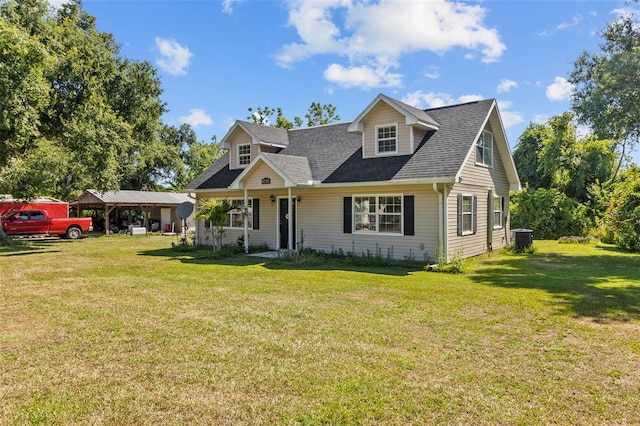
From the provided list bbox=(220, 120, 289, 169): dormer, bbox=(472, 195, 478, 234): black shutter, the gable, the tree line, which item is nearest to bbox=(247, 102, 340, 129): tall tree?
the tree line

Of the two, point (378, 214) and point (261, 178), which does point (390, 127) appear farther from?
point (261, 178)

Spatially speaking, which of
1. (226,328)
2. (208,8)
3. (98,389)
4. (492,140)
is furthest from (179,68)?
(98,389)

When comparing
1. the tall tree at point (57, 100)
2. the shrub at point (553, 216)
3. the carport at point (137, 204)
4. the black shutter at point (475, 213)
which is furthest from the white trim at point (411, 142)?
the carport at point (137, 204)

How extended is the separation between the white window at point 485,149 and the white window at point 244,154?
9.65m

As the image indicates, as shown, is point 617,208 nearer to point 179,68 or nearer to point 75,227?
point 179,68

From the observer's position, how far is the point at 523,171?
99.1 ft

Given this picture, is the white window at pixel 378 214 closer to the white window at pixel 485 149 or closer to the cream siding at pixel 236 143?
the white window at pixel 485 149

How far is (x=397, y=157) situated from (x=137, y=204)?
21699 mm

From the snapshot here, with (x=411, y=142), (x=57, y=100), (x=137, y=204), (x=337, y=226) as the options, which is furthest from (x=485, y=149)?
(x=137, y=204)

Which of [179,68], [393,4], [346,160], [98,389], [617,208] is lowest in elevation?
[98,389]

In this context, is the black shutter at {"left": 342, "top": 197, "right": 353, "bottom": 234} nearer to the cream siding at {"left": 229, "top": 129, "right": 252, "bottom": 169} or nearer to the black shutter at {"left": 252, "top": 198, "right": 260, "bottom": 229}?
the black shutter at {"left": 252, "top": 198, "right": 260, "bottom": 229}

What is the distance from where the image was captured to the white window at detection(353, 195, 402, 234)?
1384 cm

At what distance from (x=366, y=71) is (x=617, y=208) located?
15.0 m

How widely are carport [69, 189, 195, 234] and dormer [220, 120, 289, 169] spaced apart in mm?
→ 9198
